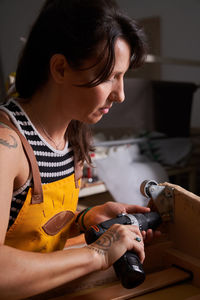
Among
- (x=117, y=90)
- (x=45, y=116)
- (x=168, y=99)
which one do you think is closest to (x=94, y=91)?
(x=117, y=90)

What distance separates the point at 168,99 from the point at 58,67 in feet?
7.08

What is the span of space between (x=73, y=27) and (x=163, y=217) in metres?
0.57

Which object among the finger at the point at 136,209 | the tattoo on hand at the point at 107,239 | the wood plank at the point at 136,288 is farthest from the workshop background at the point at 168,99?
the tattoo on hand at the point at 107,239

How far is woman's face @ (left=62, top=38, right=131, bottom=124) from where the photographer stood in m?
0.78

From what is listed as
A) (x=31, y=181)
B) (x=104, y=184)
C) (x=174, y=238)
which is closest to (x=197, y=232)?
(x=174, y=238)

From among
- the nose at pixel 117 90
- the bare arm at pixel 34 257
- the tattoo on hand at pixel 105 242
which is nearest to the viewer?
the bare arm at pixel 34 257

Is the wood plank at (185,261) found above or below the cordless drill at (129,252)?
below

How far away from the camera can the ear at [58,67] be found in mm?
779

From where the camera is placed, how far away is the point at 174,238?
959 millimetres

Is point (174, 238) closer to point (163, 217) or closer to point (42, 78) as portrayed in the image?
point (163, 217)

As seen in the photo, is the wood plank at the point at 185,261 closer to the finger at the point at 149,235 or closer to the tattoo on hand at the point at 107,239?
the finger at the point at 149,235

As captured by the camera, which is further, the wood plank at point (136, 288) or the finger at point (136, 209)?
the finger at point (136, 209)

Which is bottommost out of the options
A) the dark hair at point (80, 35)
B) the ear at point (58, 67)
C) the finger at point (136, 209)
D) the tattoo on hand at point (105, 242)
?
the finger at point (136, 209)

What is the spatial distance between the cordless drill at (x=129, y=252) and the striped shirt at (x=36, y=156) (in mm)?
195
